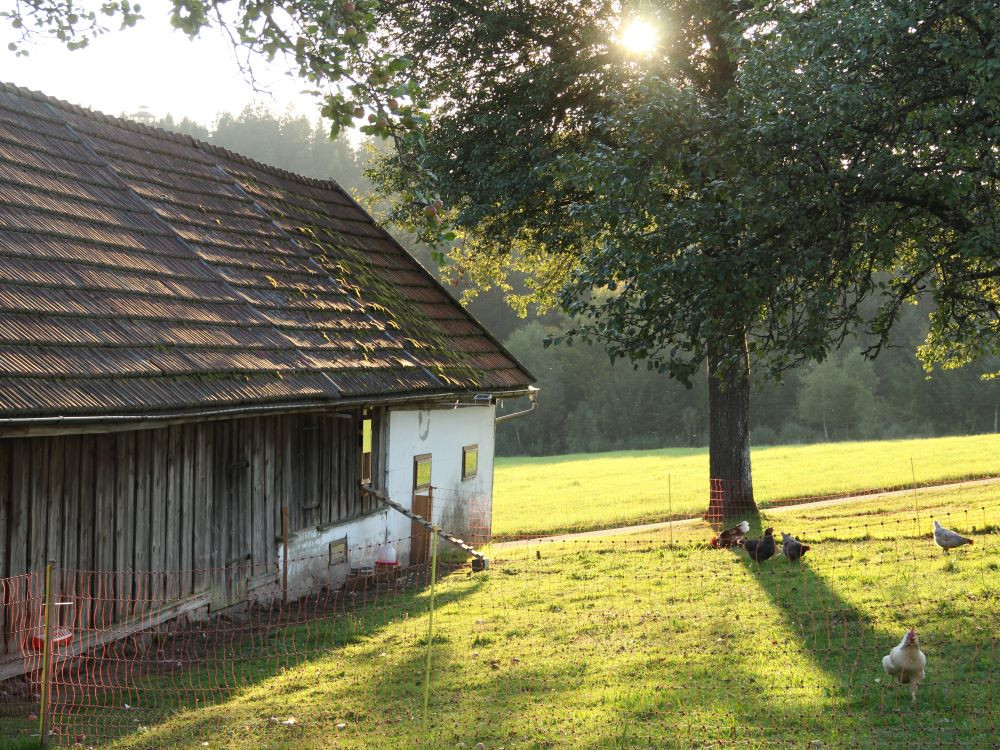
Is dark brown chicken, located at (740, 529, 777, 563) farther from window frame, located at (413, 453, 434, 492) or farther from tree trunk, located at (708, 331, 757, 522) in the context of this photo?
tree trunk, located at (708, 331, 757, 522)

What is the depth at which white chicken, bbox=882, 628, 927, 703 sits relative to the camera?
26.0 feet

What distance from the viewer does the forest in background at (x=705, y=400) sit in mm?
68812

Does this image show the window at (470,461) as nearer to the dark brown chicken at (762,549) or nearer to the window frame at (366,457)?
the window frame at (366,457)

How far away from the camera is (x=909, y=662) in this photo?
7.98 meters

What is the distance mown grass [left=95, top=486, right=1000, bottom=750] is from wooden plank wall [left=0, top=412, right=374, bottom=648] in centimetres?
154

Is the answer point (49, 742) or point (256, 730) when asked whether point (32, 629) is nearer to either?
point (49, 742)

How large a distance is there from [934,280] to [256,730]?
964 centimetres

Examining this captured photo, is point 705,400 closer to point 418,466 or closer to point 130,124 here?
point 418,466

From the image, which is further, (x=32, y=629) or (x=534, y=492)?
(x=534, y=492)

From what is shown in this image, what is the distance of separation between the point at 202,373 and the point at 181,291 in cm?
180

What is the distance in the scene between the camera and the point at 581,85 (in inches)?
801

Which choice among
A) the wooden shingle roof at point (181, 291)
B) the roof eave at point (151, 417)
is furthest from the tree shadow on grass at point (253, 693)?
the wooden shingle roof at point (181, 291)

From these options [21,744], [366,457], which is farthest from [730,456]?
[21,744]

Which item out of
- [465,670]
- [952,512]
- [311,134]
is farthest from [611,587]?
[311,134]
